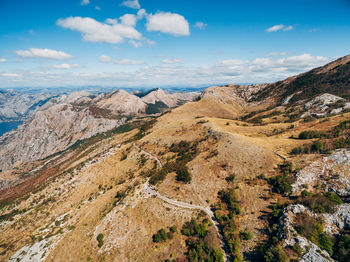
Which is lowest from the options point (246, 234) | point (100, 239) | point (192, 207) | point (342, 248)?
point (100, 239)

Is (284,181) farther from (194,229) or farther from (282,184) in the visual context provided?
(194,229)

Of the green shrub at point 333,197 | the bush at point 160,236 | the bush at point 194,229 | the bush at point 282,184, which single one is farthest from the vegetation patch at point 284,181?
the bush at point 160,236

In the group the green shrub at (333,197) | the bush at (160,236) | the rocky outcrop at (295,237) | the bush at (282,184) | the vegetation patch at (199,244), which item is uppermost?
the green shrub at (333,197)

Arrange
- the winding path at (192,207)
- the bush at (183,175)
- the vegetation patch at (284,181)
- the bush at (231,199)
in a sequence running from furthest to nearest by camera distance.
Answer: the bush at (183,175)
the bush at (231,199)
the vegetation patch at (284,181)
the winding path at (192,207)

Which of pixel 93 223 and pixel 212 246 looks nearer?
pixel 212 246

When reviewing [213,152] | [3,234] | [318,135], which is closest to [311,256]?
[213,152]

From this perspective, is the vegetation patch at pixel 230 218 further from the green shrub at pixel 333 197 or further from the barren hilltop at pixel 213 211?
the green shrub at pixel 333 197

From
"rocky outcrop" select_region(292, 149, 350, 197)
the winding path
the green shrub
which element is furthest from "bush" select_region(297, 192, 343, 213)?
the winding path

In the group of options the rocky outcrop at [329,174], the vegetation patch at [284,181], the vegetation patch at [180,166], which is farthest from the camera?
the vegetation patch at [180,166]

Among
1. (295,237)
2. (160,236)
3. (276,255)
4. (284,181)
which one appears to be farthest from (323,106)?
(160,236)

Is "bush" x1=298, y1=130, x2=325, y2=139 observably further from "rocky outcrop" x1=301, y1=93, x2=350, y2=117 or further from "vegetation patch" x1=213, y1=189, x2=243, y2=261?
"rocky outcrop" x1=301, y1=93, x2=350, y2=117

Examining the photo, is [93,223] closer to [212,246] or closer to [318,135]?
[212,246]
